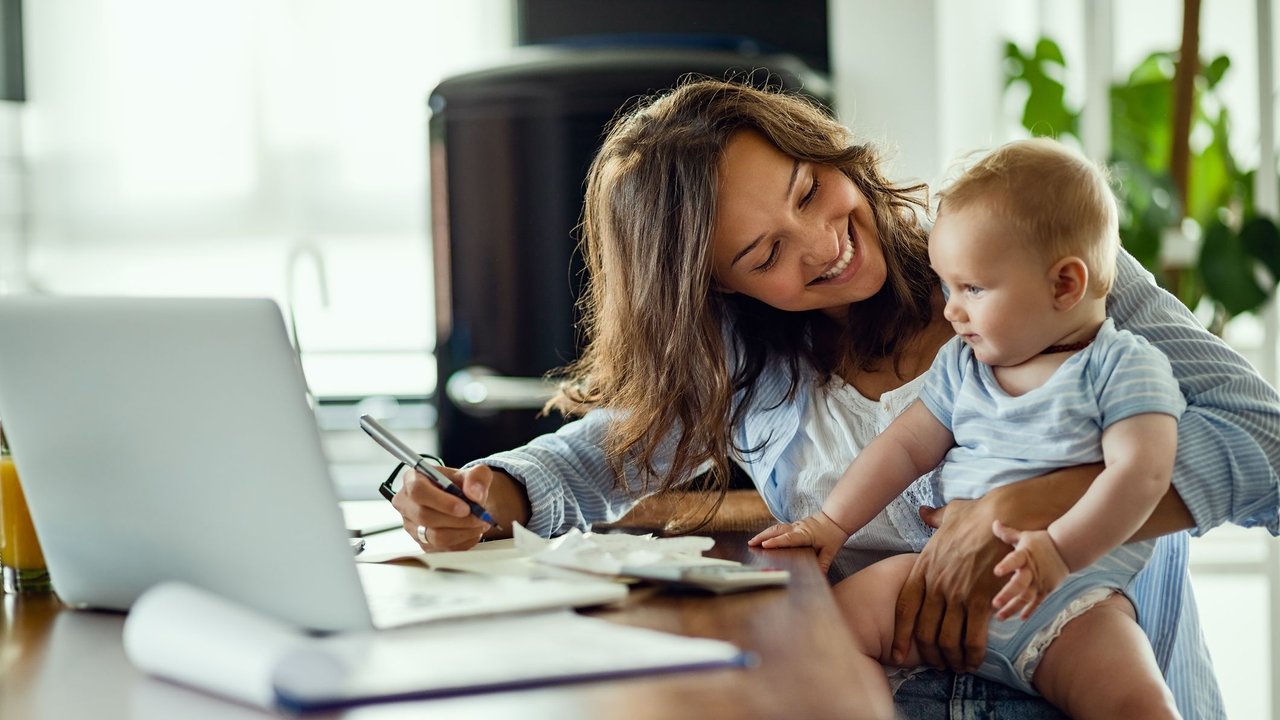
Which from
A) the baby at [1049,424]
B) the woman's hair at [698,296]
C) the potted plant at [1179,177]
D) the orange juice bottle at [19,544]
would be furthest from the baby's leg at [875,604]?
the potted plant at [1179,177]

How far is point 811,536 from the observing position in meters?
1.28

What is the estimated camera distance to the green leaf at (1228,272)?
2662mm

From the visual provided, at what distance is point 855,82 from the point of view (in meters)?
3.01

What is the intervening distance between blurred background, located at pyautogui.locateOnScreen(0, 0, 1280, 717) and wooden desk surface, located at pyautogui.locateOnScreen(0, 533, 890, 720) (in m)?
1.55

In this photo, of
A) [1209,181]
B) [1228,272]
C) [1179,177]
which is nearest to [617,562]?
[1228,272]

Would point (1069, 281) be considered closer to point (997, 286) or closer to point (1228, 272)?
point (997, 286)

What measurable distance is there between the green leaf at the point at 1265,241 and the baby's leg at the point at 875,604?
5.76 ft

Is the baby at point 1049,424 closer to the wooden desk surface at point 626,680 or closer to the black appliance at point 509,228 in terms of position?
the wooden desk surface at point 626,680

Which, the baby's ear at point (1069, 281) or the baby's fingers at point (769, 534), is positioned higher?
the baby's ear at point (1069, 281)

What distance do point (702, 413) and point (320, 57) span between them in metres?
2.52

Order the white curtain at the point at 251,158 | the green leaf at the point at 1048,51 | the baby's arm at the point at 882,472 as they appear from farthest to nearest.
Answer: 1. the white curtain at the point at 251,158
2. the green leaf at the point at 1048,51
3. the baby's arm at the point at 882,472

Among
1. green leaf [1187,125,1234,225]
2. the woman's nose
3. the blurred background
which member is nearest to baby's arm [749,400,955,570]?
the woman's nose

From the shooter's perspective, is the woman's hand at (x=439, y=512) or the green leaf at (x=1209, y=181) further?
the green leaf at (x=1209, y=181)

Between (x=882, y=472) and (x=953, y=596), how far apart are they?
0.65 ft
